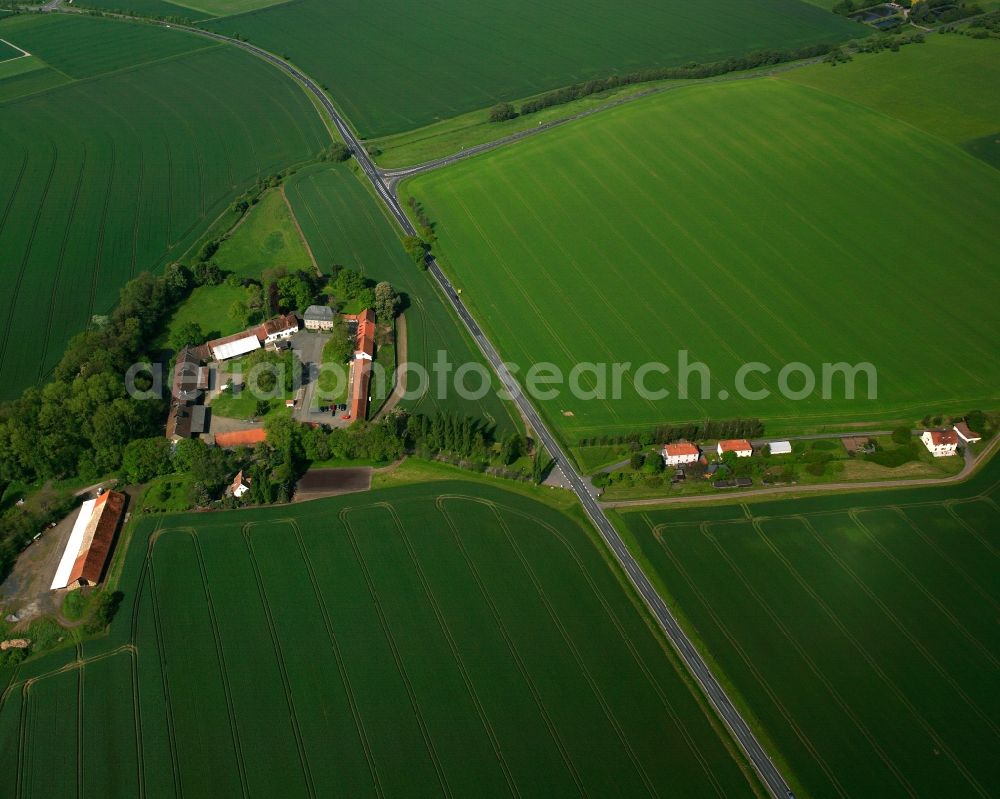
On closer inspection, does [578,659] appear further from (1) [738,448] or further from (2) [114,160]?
(2) [114,160]

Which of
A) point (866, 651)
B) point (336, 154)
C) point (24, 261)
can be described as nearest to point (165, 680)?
point (866, 651)

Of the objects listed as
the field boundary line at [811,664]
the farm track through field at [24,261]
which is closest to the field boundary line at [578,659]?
the field boundary line at [811,664]

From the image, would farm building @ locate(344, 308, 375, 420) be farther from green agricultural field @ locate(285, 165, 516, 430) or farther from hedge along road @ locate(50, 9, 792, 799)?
hedge along road @ locate(50, 9, 792, 799)

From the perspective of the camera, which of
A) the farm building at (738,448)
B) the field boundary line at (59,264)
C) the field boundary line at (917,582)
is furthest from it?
the field boundary line at (59,264)

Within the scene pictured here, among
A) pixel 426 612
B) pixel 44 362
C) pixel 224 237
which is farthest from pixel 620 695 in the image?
pixel 224 237

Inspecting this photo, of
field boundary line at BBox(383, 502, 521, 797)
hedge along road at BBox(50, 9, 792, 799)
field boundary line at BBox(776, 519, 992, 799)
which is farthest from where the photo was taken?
hedge along road at BBox(50, 9, 792, 799)

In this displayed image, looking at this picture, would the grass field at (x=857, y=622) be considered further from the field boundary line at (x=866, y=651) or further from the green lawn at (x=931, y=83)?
the green lawn at (x=931, y=83)

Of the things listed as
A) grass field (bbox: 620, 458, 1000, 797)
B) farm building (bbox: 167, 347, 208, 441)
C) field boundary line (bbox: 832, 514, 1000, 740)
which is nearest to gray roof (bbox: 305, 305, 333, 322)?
farm building (bbox: 167, 347, 208, 441)

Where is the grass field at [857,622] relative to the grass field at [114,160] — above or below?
below
